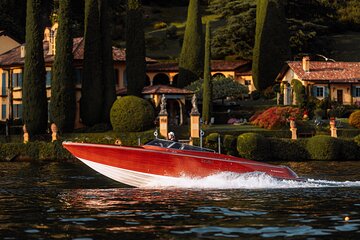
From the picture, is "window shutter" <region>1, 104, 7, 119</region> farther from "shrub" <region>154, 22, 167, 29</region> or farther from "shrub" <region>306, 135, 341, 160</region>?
"shrub" <region>154, 22, 167, 29</region>

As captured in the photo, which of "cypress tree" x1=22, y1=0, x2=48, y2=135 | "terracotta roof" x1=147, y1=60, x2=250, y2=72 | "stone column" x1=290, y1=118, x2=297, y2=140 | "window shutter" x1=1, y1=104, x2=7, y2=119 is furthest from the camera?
"terracotta roof" x1=147, y1=60, x2=250, y2=72

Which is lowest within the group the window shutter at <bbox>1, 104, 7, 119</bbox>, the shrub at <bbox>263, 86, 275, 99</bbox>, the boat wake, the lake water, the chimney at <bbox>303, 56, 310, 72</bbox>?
the lake water

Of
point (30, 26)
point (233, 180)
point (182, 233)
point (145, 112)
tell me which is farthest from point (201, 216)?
point (30, 26)

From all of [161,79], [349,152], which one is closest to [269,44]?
[161,79]

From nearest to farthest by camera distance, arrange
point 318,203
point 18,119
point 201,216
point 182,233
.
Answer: point 182,233 → point 201,216 → point 318,203 → point 18,119

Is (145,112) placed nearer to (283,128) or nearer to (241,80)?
(283,128)

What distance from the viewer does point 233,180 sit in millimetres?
30203

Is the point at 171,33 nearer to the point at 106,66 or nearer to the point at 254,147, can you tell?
the point at 106,66

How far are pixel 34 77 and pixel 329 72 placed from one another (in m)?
27.0

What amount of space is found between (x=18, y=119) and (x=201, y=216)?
4969 cm

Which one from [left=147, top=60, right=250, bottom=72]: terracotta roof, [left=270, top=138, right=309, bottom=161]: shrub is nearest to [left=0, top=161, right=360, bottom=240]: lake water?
[left=270, top=138, right=309, bottom=161]: shrub

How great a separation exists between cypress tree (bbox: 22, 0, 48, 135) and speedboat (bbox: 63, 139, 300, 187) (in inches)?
1245

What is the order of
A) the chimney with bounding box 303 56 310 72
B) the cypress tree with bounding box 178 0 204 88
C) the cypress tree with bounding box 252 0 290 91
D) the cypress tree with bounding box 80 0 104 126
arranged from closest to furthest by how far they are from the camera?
the cypress tree with bounding box 80 0 104 126, the chimney with bounding box 303 56 310 72, the cypress tree with bounding box 178 0 204 88, the cypress tree with bounding box 252 0 290 91

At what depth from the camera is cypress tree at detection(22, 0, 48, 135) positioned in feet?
201
